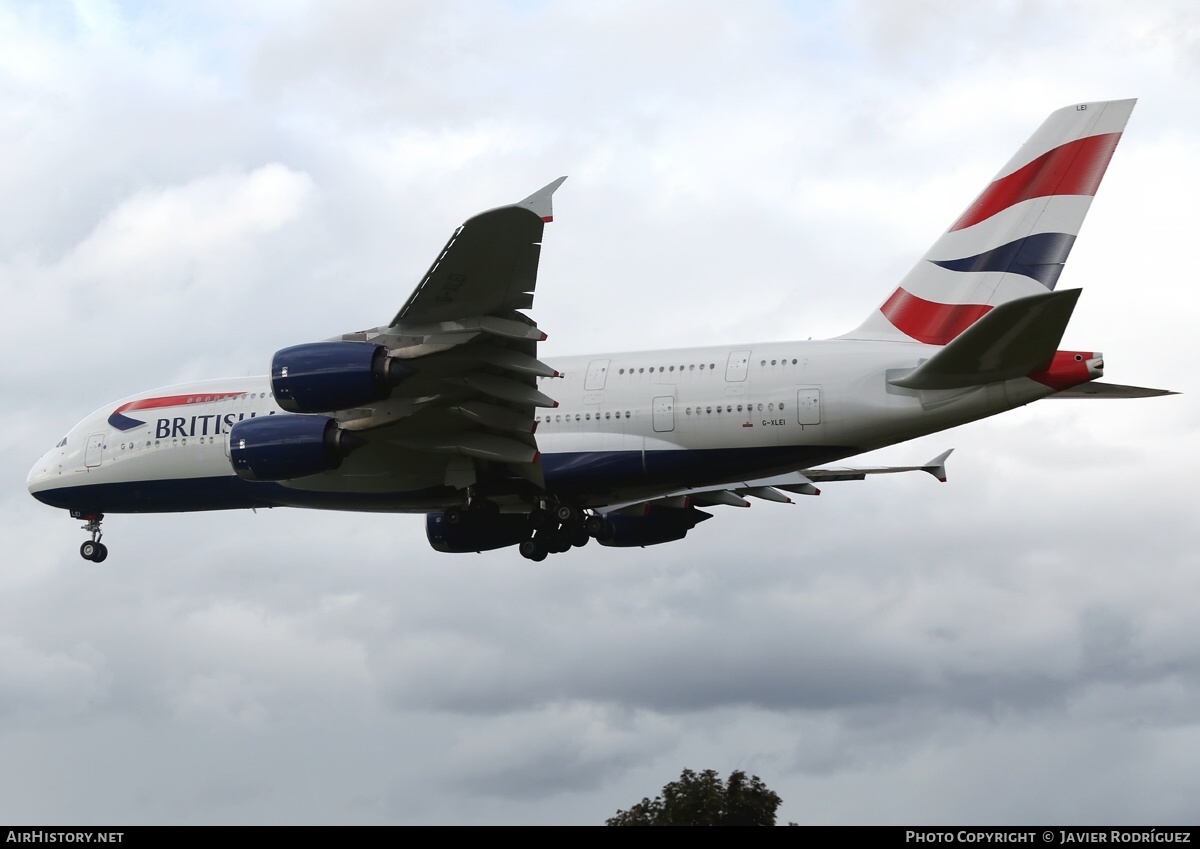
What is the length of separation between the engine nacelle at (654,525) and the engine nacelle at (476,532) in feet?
10.3

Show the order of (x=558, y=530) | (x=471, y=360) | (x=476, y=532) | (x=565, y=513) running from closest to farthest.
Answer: (x=471, y=360) → (x=565, y=513) → (x=558, y=530) → (x=476, y=532)

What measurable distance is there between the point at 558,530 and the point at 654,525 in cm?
411

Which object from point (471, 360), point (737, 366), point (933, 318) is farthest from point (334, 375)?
point (933, 318)

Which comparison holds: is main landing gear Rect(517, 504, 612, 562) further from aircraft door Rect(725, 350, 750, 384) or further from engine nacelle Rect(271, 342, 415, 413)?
engine nacelle Rect(271, 342, 415, 413)

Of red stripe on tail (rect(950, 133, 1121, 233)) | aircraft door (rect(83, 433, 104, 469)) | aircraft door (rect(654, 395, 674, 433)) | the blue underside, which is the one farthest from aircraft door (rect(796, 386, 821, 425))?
aircraft door (rect(83, 433, 104, 469))

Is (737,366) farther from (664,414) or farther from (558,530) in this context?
(558,530)

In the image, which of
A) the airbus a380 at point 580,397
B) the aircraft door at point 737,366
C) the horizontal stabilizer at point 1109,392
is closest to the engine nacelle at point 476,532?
the airbus a380 at point 580,397

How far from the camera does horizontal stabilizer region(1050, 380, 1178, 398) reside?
29.9 metres

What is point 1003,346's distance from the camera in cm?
2680

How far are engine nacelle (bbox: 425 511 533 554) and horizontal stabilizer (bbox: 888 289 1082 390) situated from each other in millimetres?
9175

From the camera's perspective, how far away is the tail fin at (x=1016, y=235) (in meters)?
31.1

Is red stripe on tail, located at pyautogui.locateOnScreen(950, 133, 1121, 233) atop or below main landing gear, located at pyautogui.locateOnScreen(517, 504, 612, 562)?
atop
